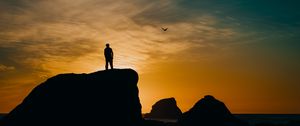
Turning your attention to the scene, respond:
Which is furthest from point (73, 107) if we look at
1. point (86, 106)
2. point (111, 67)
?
point (111, 67)

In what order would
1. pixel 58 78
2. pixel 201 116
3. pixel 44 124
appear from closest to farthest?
1. pixel 44 124
2. pixel 58 78
3. pixel 201 116

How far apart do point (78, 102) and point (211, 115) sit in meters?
47.9

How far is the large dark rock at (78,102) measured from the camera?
4081cm

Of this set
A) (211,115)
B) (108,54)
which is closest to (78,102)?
(108,54)

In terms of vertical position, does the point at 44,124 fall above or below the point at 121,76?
below

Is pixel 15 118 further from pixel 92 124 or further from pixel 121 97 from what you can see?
pixel 121 97

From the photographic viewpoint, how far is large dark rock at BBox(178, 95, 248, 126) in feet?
274

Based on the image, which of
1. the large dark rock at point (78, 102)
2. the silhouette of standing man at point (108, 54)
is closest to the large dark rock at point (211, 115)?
the large dark rock at point (78, 102)

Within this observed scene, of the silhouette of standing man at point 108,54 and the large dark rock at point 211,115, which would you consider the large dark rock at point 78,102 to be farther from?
the large dark rock at point 211,115

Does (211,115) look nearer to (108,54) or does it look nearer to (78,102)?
(108,54)

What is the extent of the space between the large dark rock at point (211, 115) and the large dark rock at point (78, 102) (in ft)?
134

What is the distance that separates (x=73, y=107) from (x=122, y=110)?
626 centimetres

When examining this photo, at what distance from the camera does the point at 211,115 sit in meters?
84.1

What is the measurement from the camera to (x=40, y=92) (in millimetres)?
42031
